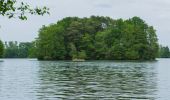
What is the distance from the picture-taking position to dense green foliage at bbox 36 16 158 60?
6265 inches

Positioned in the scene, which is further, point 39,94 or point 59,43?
point 59,43

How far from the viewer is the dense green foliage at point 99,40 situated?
522 ft

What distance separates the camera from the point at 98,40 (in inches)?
6511

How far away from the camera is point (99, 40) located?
6486 inches

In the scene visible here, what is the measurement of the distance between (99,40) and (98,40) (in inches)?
28.2

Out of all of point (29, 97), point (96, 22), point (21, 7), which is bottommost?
point (29, 97)

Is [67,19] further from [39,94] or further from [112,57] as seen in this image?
[39,94]

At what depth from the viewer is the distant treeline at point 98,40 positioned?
159m

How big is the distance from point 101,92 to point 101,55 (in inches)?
5165

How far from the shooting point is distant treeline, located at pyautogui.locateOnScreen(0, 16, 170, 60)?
6265 inches

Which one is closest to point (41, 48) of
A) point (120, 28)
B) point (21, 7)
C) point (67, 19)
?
point (67, 19)

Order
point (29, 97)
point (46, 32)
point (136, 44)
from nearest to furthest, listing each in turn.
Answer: point (29, 97), point (136, 44), point (46, 32)

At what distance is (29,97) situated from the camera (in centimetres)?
3127

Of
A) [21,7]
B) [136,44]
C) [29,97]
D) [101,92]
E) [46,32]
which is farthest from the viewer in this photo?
[46,32]
